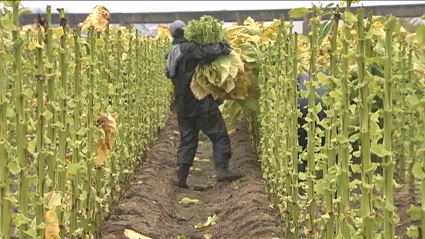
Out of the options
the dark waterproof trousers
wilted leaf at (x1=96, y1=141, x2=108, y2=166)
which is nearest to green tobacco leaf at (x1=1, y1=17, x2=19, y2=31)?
wilted leaf at (x1=96, y1=141, x2=108, y2=166)

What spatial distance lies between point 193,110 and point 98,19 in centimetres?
286

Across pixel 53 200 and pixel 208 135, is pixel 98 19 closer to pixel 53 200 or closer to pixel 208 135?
pixel 53 200

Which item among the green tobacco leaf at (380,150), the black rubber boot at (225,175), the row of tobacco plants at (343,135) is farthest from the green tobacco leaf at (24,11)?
the black rubber boot at (225,175)

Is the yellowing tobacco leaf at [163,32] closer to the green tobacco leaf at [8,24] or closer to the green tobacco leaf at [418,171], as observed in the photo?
the green tobacco leaf at [8,24]

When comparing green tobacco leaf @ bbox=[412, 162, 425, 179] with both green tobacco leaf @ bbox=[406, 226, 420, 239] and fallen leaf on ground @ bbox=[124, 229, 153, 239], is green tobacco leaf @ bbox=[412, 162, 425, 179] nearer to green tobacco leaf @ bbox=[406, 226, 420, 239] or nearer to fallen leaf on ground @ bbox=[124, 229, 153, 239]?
green tobacco leaf @ bbox=[406, 226, 420, 239]

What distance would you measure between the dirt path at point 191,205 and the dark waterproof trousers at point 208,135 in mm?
291

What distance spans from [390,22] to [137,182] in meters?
4.44

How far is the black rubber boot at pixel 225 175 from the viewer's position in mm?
7098

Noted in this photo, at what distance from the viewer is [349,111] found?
2.76 metres

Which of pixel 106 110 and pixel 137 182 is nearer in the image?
pixel 106 110

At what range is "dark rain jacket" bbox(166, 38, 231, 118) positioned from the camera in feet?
21.8

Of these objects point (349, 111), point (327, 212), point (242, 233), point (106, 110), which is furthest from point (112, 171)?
point (349, 111)

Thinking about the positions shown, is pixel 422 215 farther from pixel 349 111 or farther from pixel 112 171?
pixel 112 171

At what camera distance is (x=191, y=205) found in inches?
262
